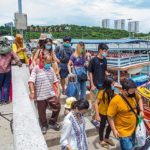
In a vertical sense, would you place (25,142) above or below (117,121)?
above

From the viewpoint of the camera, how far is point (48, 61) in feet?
19.1

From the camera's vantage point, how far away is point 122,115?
5.09 meters

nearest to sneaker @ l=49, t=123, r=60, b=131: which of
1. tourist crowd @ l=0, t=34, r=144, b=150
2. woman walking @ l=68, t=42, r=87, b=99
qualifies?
tourist crowd @ l=0, t=34, r=144, b=150

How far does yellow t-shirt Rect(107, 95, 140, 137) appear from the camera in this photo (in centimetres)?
496

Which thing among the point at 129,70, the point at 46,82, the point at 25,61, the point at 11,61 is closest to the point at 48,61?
the point at 46,82

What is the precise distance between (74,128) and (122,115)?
1.06 meters

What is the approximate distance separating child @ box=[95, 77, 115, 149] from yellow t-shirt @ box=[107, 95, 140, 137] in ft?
2.63

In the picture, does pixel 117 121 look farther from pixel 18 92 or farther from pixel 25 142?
pixel 25 142

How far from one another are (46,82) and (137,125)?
174 cm

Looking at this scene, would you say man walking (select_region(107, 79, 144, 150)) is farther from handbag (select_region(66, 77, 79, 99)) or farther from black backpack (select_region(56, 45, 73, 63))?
black backpack (select_region(56, 45, 73, 63))

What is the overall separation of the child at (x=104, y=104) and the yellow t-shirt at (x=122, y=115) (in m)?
0.80

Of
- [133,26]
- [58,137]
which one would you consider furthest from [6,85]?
[133,26]

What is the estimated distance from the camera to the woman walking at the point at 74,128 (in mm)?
4281

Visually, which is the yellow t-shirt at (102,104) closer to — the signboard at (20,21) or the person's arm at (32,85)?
the person's arm at (32,85)
